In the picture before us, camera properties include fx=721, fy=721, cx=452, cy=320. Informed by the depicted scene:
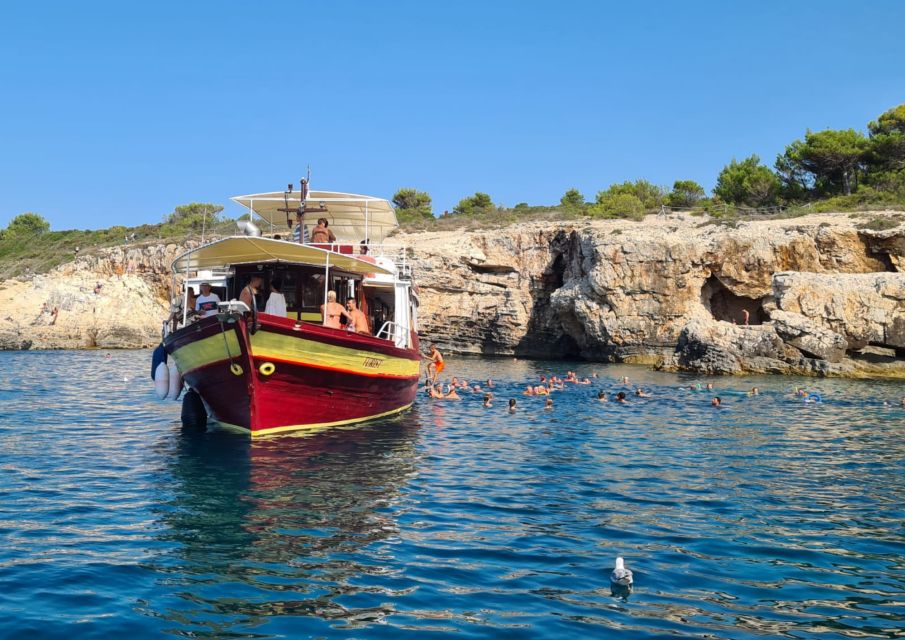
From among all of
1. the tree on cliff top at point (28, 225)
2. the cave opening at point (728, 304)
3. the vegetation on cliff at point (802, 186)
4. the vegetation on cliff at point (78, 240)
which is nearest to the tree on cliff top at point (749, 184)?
the vegetation on cliff at point (802, 186)

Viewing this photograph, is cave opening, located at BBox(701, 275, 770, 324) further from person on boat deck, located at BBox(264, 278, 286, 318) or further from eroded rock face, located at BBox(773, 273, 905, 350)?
person on boat deck, located at BBox(264, 278, 286, 318)

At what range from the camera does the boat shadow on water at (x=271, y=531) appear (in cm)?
609

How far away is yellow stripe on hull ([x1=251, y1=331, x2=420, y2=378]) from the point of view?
13.1m

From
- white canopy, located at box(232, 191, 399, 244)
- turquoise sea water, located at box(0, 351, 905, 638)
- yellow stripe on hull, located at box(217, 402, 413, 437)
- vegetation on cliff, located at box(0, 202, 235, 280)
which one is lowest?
turquoise sea water, located at box(0, 351, 905, 638)

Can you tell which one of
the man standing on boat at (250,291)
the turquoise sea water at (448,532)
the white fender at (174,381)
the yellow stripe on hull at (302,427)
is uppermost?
the man standing on boat at (250,291)

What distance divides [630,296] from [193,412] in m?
27.1

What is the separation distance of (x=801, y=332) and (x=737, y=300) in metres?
10.1

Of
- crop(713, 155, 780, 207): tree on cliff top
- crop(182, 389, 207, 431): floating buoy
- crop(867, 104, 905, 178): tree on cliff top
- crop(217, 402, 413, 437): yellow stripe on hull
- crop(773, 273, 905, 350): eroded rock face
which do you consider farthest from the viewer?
crop(713, 155, 780, 207): tree on cliff top

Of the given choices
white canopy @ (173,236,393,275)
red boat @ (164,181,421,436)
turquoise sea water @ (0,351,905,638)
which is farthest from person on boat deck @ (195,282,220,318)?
turquoise sea water @ (0,351,905,638)

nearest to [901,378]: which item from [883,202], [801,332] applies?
[801,332]

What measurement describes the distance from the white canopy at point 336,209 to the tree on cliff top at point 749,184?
43549 millimetres

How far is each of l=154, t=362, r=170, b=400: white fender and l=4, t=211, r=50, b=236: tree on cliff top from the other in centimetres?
9342

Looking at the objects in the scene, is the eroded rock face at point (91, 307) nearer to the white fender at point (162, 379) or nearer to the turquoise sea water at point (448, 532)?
the turquoise sea water at point (448, 532)

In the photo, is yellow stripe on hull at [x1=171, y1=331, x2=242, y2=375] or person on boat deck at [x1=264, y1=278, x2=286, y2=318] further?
person on boat deck at [x1=264, y1=278, x2=286, y2=318]
